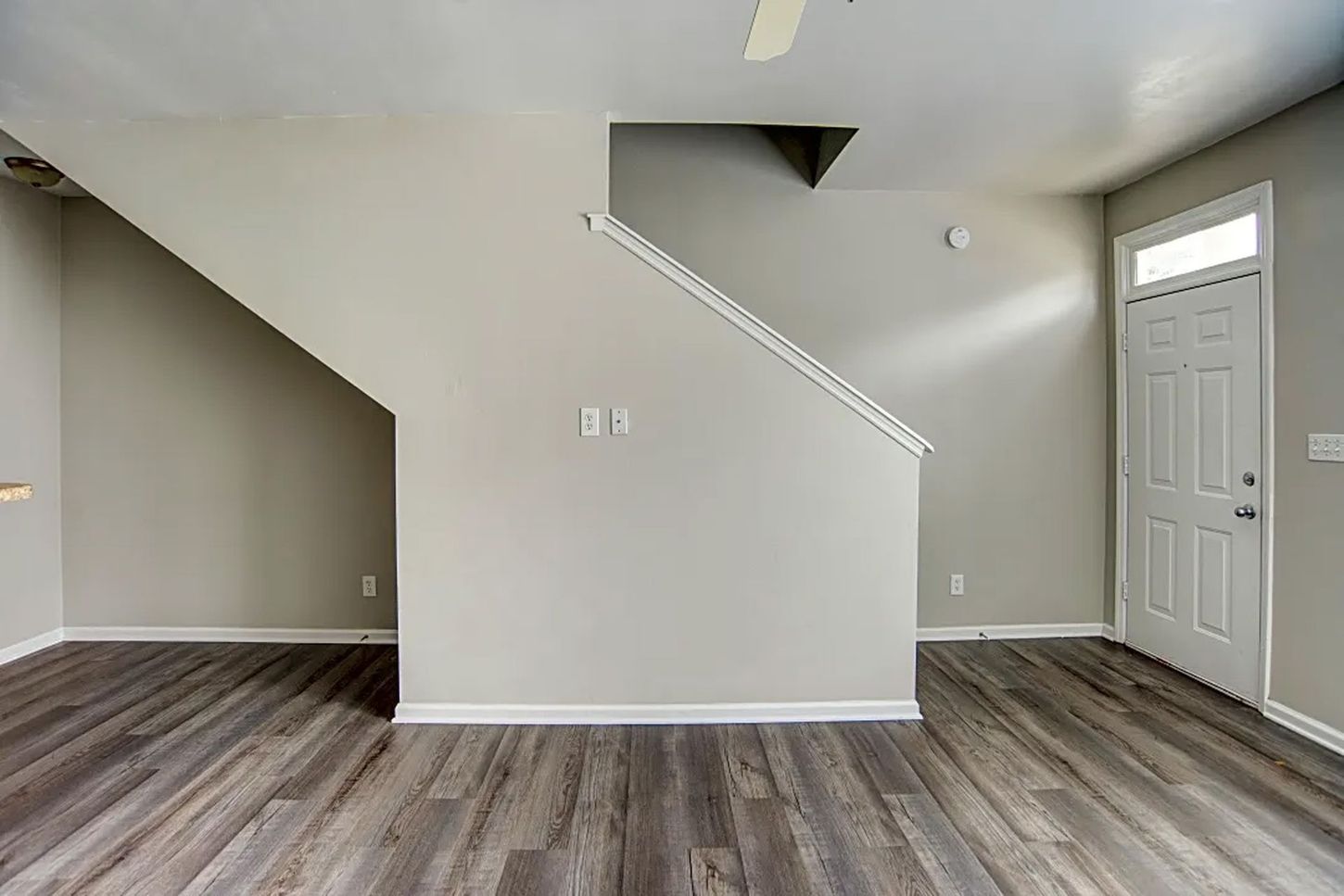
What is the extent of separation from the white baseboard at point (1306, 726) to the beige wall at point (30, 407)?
5.98 metres

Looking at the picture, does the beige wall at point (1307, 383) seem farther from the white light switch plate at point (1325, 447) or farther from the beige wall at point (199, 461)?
the beige wall at point (199, 461)

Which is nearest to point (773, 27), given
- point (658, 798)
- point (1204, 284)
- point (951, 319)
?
point (658, 798)

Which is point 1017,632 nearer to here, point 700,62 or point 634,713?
point 634,713

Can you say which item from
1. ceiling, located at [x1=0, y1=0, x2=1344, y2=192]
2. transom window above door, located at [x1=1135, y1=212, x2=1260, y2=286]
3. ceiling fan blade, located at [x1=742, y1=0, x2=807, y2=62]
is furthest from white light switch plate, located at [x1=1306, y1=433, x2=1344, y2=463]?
ceiling fan blade, located at [x1=742, y1=0, x2=807, y2=62]

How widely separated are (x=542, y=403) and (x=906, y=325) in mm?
2170

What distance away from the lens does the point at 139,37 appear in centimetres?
218

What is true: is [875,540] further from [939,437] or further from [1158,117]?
[1158,117]

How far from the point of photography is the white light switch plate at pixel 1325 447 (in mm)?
2566

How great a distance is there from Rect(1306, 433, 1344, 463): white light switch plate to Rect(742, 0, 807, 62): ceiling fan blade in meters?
2.61

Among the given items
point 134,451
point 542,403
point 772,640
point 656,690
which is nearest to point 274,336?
point 134,451

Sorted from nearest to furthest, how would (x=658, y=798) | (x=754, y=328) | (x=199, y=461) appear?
1. (x=658, y=798)
2. (x=754, y=328)
3. (x=199, y=461)

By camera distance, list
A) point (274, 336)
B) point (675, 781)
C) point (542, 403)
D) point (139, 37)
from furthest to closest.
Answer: point (274, 336)
point (542, 403)
point (675, 781)
point (139, 37)

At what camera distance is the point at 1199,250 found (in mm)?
3250

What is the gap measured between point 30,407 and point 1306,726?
615 cm
